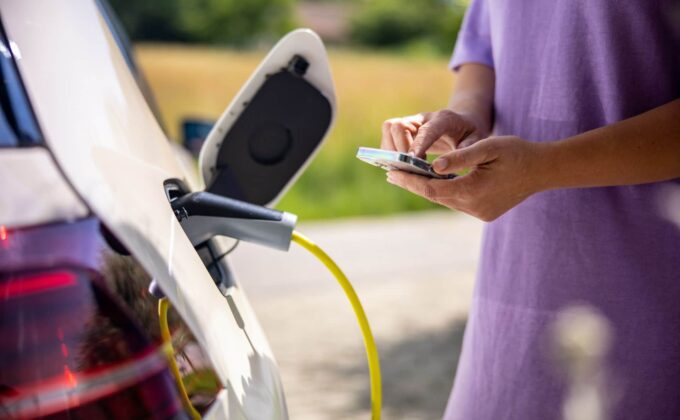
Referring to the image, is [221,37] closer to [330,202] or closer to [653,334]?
[330,202]

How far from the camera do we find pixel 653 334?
1229 mm

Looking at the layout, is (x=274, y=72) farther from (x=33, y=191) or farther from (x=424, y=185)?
(x=33, y=191)

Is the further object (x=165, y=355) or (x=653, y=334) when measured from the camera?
(x=653, y=334)

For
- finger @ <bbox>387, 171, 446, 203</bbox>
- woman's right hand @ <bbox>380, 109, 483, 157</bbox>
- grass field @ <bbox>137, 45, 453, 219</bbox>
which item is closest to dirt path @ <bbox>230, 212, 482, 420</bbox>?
grass field @ <bbox>137, 45, 453, 219</bbox>

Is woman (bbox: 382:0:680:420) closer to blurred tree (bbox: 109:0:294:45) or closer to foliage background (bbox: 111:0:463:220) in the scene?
foliage background (bbox: 111:0:463:220)

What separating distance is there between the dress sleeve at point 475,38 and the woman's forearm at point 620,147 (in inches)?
16.8

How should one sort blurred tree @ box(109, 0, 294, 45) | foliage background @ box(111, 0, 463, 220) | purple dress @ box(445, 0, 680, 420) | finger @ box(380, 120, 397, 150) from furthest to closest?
blurred tree @ box(109, 0, 294, 45) < foliage background @ box(111, 0, 463, 220) < finger @ box(380, 120, 397, 150) < purple dress @ box(445, 0, 680, 420)

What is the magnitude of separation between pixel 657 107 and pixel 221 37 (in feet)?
91.3

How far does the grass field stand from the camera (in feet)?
28.5

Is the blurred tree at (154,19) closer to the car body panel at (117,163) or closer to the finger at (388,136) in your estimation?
the finger at (388,136)

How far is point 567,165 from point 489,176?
0.11 m

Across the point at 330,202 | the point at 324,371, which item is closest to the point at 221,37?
the point at 330,202

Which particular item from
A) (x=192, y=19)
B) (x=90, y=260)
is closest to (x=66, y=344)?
(x=90, y=260)

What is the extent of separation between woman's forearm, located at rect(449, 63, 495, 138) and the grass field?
646 cm
